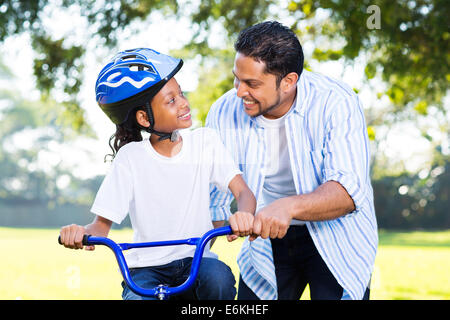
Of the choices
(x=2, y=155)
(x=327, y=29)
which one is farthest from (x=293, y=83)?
(x=2, y=155)

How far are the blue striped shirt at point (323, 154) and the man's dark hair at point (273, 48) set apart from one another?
0.57ft

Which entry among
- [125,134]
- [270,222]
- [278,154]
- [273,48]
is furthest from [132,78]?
[278,154]

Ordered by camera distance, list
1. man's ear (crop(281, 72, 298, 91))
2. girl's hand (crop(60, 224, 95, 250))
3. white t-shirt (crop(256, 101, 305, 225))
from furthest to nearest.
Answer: white t-shirt (crop(256, 101, 305, 225))
man's ear (crop(281, 72, 298, 91))
girl's hand (crop(60, 224, 95, 250))

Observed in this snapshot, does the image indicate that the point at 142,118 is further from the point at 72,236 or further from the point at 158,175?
the point at 72,236

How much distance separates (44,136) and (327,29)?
45.3m

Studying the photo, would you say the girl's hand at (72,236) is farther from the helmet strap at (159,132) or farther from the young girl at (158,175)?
the helmet strap at (159,132)

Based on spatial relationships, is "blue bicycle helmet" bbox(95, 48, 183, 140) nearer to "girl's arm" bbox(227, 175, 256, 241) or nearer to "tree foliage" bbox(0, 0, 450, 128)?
"girl's arm" bbox(227, 175, 256, 241)

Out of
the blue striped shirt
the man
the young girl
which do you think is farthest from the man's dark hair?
the young girl

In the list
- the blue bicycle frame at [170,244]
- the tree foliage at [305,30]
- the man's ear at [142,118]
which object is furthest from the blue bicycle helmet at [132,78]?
the tree foliage at [305,30]

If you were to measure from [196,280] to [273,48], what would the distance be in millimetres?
1428

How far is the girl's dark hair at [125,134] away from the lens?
3.21m

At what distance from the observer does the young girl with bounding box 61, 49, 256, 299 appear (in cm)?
286

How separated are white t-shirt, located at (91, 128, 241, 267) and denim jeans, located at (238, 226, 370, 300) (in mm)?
862
